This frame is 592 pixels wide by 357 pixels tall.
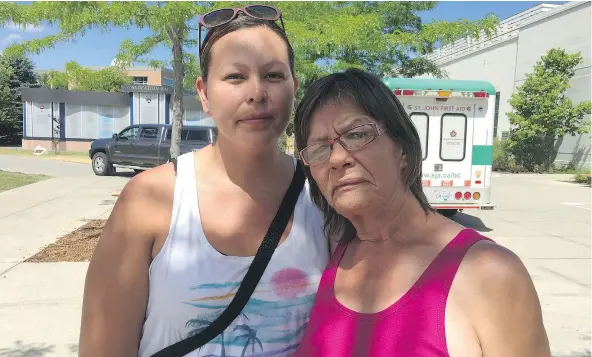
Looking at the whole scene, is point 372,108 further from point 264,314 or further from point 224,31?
point 264,314

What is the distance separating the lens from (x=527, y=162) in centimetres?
2500

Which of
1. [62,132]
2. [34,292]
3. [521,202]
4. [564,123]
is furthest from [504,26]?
[34,292]

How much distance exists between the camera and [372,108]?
135cm

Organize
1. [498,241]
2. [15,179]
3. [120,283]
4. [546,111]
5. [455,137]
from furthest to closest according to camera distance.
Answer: [546,111] < [15,179] < [455,137] < [498,241] < [120,283]

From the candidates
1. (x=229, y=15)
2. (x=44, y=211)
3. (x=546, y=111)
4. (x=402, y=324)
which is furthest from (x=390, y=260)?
(x=546, y=111)

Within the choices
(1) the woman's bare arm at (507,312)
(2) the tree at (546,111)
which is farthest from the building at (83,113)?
(1) the woman's bare arm at (507,312)

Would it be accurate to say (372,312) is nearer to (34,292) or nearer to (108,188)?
(34,292)

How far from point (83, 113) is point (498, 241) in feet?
90.2

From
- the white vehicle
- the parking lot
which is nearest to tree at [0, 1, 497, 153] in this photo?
the white vehicle

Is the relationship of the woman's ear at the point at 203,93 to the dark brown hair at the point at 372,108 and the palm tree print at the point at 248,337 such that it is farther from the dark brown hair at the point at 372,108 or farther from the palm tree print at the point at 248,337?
the palm tree print at the point at 248,337

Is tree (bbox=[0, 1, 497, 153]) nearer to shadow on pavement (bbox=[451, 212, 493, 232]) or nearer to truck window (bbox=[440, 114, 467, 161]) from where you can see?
truck window (bbox=[440, 114, 467, 161])

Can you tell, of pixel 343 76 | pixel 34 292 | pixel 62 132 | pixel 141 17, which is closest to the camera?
pixel 343 76

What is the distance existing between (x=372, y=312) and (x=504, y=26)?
34.2 m

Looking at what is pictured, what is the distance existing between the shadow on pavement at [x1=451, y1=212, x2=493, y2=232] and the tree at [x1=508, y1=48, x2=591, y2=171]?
15.3 metres
